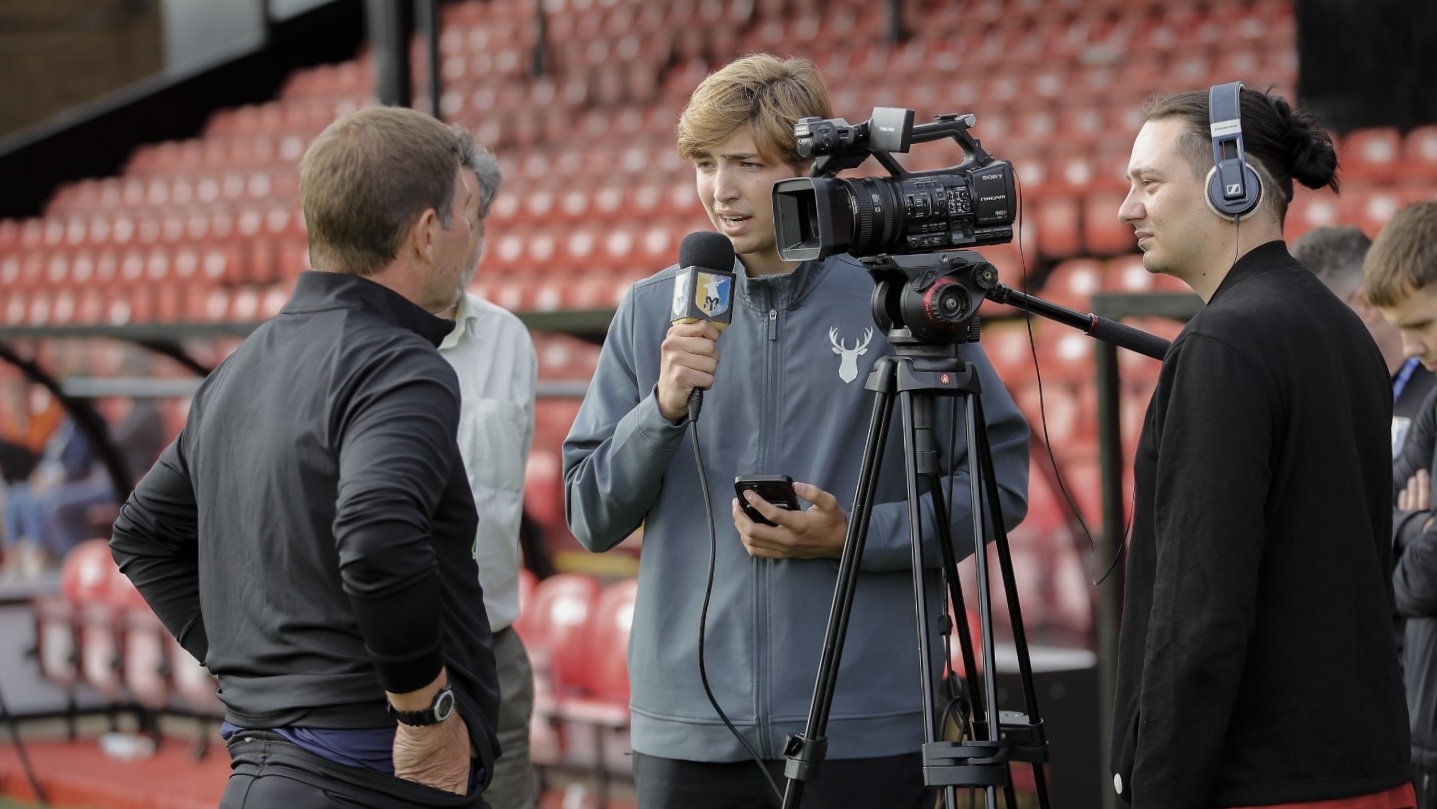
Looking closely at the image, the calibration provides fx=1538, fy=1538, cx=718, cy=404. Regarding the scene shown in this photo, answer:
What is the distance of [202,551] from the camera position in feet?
6.57

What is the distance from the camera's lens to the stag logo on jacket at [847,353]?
7.25ft

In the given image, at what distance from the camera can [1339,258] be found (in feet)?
9.88

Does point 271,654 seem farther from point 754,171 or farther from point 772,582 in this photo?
point 754,171

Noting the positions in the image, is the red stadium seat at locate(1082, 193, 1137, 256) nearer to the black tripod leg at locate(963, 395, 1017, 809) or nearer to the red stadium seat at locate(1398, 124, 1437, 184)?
the red stadium seat at locate(1398, 124, 1437, 184)

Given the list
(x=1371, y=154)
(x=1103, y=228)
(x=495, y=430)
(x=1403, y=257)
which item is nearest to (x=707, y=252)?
(x=495, y=430)

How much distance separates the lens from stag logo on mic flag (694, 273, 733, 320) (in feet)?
6.66

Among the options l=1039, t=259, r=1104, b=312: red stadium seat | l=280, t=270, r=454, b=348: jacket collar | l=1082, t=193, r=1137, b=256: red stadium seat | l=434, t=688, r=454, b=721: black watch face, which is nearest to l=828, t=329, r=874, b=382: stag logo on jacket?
l=280, t=270, r=454, b=348: jacket collar

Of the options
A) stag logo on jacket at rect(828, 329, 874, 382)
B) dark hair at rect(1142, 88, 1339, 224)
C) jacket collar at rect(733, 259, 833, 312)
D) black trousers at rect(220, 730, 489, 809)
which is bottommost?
black trousers at rect(220, 730, 489, 809)

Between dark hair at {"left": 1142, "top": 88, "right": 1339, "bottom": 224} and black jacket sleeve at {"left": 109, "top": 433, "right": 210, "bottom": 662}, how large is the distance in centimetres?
138

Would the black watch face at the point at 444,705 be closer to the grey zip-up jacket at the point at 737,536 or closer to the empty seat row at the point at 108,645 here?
the grey zip-up jacket at the point at 737,536

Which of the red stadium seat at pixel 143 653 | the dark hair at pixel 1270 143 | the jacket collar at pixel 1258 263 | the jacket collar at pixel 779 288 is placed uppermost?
the dark hair at pixel 1270 143

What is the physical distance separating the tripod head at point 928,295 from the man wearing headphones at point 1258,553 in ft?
0.89

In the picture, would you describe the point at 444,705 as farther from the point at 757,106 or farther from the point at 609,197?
the point at 609,197

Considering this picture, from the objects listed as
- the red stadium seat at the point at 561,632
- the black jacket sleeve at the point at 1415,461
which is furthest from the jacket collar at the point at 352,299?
the red stadium seat at the point at 561,632
